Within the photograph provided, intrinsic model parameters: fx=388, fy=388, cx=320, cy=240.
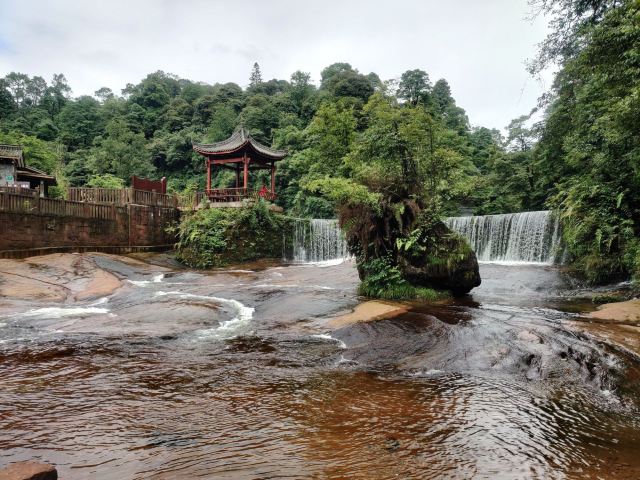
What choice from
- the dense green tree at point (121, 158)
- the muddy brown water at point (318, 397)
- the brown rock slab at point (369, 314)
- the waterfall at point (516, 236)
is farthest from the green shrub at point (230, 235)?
the dense green tree at point (121, 158)

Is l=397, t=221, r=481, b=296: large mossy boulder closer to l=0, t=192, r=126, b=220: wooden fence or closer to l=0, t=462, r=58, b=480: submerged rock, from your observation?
l=0, t=462, r=58, b=480: submerged rock

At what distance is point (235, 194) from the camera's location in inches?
958

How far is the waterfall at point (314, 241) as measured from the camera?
2284cm

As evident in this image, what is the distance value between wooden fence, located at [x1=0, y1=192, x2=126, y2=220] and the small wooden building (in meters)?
13.7

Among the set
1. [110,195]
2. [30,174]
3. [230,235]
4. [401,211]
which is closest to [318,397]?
[401,211]

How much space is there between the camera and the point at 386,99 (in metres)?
12.3

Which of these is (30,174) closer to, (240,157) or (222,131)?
(240,157)

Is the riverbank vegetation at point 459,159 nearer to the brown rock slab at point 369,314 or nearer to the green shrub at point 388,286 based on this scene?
the green shrub at point 388,286

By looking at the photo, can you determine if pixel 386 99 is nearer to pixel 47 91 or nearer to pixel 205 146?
pixel 205 146

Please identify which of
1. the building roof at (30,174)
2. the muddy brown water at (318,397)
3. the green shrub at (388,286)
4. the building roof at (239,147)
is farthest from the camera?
the building roof at (30,174)

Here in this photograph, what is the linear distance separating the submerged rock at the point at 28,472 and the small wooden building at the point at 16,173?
31.8 m

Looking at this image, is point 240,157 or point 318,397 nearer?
point 318,397

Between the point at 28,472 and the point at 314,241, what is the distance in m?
20.8

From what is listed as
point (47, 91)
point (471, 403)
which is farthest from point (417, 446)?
point (47, 91)
